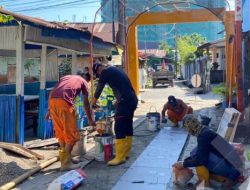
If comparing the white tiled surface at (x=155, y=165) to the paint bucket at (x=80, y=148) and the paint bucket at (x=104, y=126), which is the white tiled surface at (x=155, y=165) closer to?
the paint bucket at (x=104, y=126)

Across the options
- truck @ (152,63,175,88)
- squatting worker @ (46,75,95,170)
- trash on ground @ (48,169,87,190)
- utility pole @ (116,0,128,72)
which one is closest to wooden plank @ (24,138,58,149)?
squatting worker @ (46,75,95,170)

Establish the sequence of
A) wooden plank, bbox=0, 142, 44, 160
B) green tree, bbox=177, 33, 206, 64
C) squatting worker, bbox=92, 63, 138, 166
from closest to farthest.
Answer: squatting worker, bbox=92, 63, 138, 166 → wooden plank, bbox=0, 142, 44, 160 → green tree, bbox=177, 33, 206, 64

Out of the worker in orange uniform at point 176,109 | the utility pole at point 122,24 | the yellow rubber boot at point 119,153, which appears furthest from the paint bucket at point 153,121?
the utility pole at point 122,24

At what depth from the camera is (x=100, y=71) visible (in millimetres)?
7707

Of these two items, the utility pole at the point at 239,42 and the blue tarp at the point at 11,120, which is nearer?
the blue tarp at the point at 11,120

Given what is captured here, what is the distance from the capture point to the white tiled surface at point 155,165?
626 centimetres

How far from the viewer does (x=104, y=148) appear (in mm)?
7805

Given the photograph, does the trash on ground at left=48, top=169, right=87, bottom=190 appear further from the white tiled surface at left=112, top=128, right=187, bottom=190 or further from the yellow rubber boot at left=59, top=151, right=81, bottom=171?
the yellow rubber boot at left=59, top=151, right=81, bottom=171

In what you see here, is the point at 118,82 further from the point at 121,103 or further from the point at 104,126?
the point at 104,126

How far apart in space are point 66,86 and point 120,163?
165 centimetres

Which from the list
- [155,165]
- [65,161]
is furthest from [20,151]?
[155,165]

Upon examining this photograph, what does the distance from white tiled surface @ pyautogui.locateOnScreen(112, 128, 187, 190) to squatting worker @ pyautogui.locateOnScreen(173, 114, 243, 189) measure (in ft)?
2.44

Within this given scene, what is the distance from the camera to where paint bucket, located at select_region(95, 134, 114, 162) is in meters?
7.78

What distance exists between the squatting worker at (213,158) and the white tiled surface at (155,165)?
2.44 feet
